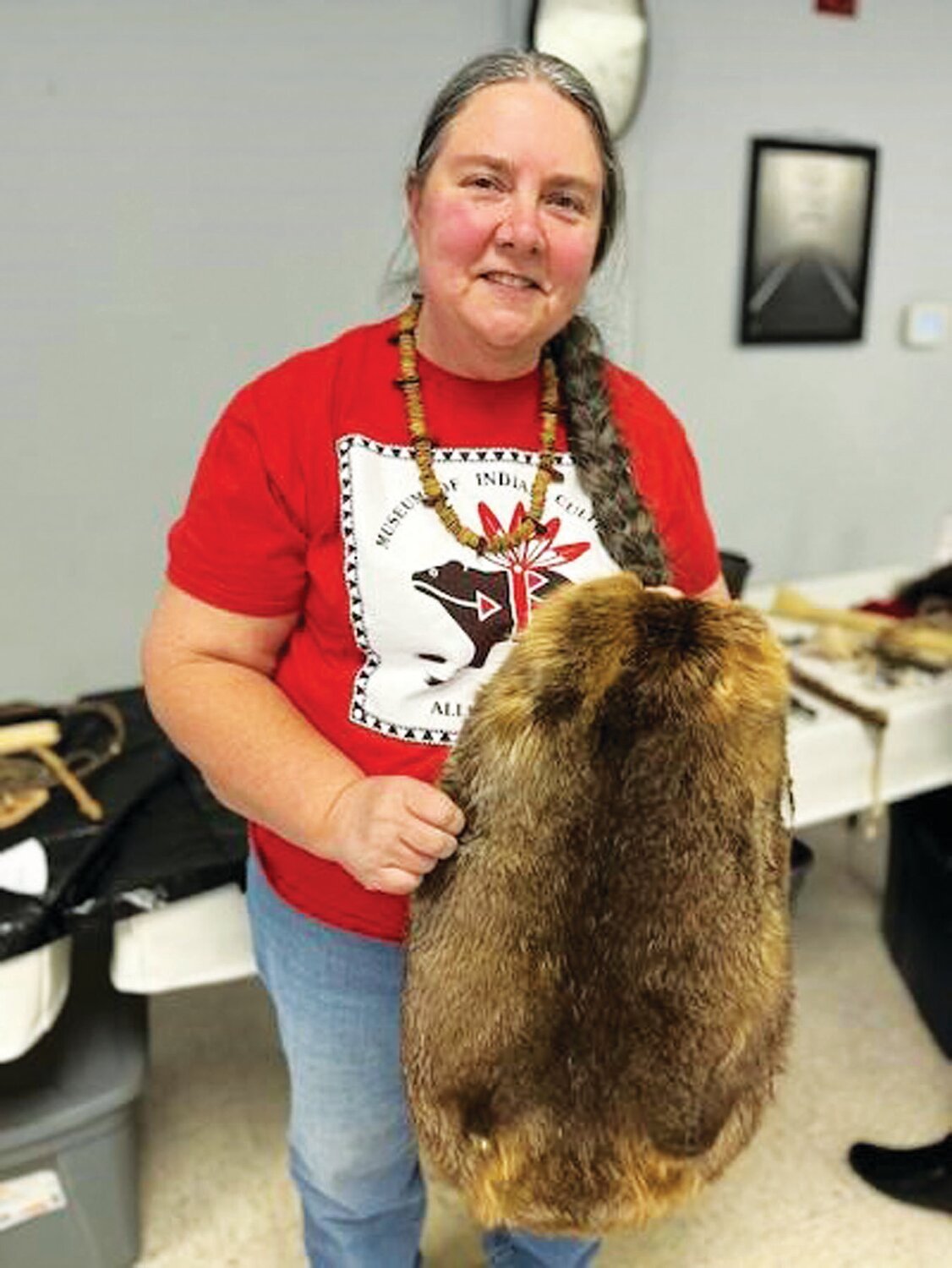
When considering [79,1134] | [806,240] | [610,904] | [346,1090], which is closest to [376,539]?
[610,904]

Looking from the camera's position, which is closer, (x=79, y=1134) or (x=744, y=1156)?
(x=79, y=1134)

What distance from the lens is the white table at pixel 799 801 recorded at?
3.81ft

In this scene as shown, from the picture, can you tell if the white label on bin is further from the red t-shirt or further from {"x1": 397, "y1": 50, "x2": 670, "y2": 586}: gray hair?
{"x1": 397, "y1": 50, "x2": 670, "y2": 586}: gray hair

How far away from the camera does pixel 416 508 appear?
87cm

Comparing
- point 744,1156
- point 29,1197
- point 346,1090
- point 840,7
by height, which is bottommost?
point 744,1156

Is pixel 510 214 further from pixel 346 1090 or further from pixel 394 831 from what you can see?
pixel 346 1090

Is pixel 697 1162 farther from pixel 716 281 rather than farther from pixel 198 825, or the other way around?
pixel 716 281

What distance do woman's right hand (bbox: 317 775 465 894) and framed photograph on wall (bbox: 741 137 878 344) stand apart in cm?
163

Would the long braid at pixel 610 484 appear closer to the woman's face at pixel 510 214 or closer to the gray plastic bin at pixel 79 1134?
the woman's face at pixel 510 214

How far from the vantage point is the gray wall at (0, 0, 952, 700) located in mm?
1558

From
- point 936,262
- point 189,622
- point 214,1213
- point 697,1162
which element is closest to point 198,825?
point 189,622

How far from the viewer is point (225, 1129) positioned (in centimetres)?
162

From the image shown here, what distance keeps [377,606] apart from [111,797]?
609 mm

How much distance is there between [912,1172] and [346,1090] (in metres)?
0.97
